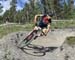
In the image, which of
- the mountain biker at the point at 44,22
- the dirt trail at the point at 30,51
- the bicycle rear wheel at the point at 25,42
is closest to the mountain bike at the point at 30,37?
the bicycle rear wheel at the point at 25,42

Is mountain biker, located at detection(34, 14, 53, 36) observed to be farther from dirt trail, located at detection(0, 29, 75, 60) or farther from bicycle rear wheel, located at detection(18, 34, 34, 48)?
dirt trail, located at detection(0, 29, 75, 60)

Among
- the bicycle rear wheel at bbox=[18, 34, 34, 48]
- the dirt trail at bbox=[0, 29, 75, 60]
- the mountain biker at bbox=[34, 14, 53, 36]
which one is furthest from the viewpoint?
the bicycle rear wheel at bbox=[18, 34, 34, 48]

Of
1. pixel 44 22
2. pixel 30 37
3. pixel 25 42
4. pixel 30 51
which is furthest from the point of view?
pixel 30 51

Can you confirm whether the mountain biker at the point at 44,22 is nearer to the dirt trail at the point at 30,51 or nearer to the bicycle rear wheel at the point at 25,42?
the bicycle rear wheel at the point at 25,42

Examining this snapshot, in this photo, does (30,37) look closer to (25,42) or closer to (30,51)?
(25,42)

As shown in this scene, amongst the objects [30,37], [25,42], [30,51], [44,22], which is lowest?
[30,51]

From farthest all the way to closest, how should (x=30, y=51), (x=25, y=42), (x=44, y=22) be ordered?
1. (x=30, y=51)
2. (x=25, y=42)
3. (x=44, y=22)

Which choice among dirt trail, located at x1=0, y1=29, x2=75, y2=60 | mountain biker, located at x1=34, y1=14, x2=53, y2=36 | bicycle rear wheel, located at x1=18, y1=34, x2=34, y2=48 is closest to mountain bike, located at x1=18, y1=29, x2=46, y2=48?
bicycle rear wheel, located at x1=18, y1=34, x2=34, y2=48

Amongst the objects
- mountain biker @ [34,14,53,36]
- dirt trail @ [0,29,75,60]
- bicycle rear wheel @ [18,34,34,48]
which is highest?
mountain biker @ [34,14,53,36]

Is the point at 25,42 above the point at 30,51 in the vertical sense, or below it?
above

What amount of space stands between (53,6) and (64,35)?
103 ft

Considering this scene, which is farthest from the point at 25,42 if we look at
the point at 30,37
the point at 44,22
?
the point at 44,22

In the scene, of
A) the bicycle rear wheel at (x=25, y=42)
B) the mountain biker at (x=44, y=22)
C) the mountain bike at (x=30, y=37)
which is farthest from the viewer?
the bicycle rear wheel at (x=25, y=42)

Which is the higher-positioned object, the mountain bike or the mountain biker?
the mountain biker
